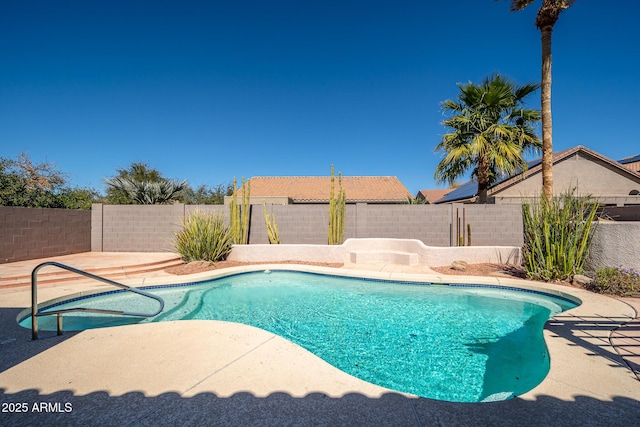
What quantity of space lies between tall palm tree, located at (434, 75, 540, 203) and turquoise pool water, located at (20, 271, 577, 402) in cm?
666

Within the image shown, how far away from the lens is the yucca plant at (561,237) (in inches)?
254

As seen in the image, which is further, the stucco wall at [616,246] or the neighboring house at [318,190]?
the neighboring house at [318,190]

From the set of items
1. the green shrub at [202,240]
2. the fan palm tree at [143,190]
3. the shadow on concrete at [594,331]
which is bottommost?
the shadow on concrete at [594,331]

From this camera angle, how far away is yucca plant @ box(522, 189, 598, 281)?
6445mm

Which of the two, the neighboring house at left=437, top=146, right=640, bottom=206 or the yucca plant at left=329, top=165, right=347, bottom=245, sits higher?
the neighboring house at left=437, top=146, right=640, bottom=206

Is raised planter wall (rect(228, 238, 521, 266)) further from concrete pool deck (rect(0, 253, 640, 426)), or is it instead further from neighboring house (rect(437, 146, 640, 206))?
neighboring house (rect(437, 146, 640, 206))

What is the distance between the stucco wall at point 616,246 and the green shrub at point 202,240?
31.3 ft

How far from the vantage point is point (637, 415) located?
197 centimetres

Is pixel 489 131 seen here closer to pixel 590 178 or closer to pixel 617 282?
pixel 617 282

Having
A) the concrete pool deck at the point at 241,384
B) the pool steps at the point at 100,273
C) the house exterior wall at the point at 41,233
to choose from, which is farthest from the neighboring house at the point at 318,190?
the concrete pool deck at the point at 241,384

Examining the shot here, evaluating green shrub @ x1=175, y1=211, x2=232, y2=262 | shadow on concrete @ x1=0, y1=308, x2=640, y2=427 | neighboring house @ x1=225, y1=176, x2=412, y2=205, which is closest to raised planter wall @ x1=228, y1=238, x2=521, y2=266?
green shrub @ x1=175, y1=211, x2=232, y2=262

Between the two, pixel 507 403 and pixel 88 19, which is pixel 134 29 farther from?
pixel 507 403

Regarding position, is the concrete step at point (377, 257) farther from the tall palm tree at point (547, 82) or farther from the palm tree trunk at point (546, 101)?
the palm tree trunk at point (546, 101)

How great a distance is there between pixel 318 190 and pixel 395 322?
60.2ft
